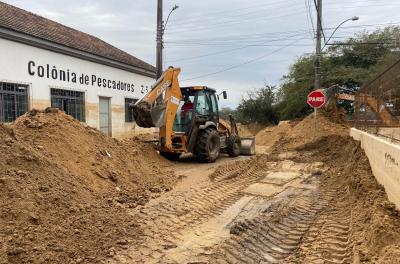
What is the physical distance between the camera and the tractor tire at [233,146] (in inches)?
622

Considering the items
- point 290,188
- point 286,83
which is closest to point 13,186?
point 290,188

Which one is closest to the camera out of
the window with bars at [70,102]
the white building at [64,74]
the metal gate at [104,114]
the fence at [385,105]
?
the fence at [385,105]

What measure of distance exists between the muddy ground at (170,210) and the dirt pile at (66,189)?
0.02m

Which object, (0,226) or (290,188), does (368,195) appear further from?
(0,226)

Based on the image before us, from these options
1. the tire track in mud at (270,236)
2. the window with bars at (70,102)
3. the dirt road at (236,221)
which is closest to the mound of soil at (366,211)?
the dirt road at (236,221)

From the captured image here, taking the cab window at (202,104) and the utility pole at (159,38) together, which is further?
the utility pole at (159,38)

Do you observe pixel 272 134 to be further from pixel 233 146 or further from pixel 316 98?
pixel 233 146

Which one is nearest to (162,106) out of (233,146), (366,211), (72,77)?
(233,146)

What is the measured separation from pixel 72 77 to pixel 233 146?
870 cm

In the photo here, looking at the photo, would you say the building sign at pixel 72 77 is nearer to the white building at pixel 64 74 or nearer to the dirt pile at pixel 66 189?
the white building at pixel 64 74

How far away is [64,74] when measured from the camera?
18719mm

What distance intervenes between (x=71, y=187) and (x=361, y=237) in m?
4.66

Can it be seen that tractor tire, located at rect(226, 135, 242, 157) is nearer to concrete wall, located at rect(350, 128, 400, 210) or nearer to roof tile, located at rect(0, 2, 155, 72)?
concrete wall, located at rect(350, 128, 400, 210)

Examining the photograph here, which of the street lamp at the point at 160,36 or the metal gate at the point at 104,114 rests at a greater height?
the street lamp at the point at 160,36
